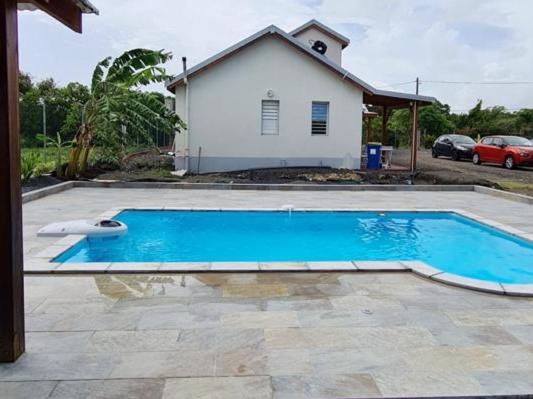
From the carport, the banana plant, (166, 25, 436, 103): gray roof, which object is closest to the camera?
the banana plant

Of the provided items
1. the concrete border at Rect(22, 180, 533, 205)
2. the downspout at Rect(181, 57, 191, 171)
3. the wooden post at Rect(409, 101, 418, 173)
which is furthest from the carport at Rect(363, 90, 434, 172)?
the downspout at Rect(181, 57, 191, 171)

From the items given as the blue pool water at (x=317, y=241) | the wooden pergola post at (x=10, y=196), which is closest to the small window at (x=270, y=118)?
the blue pool water at (x=317, y=241)

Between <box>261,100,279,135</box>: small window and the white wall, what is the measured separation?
7450mm

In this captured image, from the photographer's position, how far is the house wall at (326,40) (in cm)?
2405

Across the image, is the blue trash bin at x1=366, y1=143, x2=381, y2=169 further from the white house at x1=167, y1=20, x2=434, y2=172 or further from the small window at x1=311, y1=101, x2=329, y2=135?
the small window at x1=311, y1=101, x2=329, y2=135

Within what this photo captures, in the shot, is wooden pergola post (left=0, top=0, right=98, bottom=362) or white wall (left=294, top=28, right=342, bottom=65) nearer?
wooden pergola post (left=0, top=0, right=98, bottom=362)

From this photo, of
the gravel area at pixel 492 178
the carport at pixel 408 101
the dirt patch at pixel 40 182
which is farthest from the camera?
the carport at pixel 408 101

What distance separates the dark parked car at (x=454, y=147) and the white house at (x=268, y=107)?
915 cm

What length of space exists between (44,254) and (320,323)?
13.8 feet

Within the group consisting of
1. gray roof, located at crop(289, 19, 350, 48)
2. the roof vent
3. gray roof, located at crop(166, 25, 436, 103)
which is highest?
gray roof, located at crop(289, 19, 350, 48)

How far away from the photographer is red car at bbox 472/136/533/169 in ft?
70.8

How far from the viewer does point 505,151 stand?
22.4m

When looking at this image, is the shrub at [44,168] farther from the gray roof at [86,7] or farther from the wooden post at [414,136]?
the wooden post at [414,136]

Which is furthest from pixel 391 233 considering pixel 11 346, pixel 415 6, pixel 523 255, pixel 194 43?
pixel 194 43
